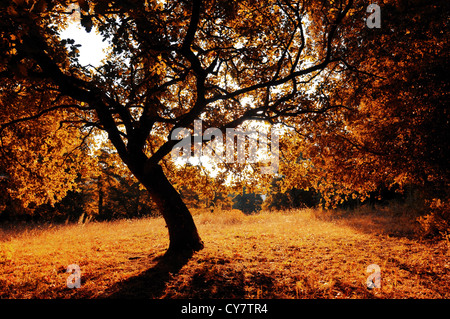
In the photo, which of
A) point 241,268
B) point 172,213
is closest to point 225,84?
point 172,213

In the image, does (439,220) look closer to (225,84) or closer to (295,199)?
(225,84)

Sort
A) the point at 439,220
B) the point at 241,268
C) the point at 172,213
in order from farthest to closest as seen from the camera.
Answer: the point at 439,220 → the point at 172,213 → the point at 241,268

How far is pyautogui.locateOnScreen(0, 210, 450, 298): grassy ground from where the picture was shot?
16.3 ft

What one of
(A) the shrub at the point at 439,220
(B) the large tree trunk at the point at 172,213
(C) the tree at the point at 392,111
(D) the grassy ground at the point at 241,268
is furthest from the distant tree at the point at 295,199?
(B) the large tree trunk at the point at 172,213

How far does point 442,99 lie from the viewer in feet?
17.2

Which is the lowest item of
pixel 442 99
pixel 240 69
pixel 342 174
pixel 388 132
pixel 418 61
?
pixel 342 174

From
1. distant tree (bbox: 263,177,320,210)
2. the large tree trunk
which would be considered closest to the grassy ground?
the large tree trunk

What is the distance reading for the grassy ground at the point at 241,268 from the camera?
4.95m

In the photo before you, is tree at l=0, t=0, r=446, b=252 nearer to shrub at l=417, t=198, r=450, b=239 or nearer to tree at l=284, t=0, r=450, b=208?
tree at l=284, t=0, r=450, b=208

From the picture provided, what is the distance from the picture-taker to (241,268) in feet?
20.4

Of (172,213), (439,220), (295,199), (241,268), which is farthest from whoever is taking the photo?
(295,199)

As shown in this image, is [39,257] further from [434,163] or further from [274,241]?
[434,163]

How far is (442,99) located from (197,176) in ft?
26.3

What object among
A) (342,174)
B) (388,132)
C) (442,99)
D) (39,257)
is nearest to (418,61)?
(442,99)
